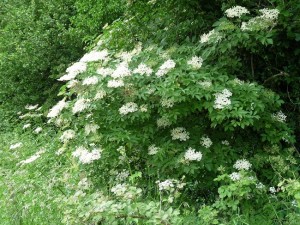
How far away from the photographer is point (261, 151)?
12.9ft

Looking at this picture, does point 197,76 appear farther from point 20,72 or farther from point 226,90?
point 20,72

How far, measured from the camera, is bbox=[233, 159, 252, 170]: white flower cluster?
11.9ft

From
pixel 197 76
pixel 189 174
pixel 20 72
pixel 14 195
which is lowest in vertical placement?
pixel 20 72

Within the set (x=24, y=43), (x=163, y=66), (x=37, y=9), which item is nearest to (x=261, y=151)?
(x=163, y=66)

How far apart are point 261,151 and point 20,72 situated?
7304mm

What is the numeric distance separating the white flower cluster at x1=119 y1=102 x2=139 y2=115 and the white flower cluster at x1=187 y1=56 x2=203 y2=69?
0.57 metres

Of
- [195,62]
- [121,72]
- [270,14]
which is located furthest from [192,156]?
[270,14]

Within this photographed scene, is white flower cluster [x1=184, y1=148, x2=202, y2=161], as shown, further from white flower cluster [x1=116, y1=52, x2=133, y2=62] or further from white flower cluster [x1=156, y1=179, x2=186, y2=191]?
white flower cluster [x1=116, y1=52, x2=133, y2=62]

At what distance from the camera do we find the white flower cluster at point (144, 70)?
358cm

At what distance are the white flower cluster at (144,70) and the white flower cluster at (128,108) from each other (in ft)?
0.88

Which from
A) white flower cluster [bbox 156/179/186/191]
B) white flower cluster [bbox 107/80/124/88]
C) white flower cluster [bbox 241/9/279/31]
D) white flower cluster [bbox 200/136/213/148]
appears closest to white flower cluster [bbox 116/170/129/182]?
white flower cluster [bbox 156/179/186/191]

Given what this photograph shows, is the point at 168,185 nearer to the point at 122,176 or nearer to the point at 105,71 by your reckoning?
the point at 122,176

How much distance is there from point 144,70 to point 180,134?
630mm

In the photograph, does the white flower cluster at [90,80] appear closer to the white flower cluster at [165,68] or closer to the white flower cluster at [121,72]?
the white flower cluster at [121,72]
